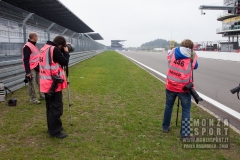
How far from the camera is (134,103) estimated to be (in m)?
6.29

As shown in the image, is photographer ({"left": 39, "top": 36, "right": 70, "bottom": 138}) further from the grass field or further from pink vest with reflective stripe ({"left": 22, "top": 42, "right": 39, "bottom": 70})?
pink vest with reflective stripe ({"left": 22, "top": 42, "right": 39, "bottom": 70})

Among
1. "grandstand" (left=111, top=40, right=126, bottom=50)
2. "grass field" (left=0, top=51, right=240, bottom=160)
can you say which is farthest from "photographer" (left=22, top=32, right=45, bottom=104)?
"grandstand" (left=111, top=40, right=126, bottom=50)

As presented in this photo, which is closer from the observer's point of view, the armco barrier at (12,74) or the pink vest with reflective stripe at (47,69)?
the pink vest with reflective stripe at (47,69)

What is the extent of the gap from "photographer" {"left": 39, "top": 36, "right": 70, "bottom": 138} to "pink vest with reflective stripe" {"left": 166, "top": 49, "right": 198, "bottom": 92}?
1951 mm

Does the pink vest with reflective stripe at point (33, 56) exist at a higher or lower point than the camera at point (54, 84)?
higher

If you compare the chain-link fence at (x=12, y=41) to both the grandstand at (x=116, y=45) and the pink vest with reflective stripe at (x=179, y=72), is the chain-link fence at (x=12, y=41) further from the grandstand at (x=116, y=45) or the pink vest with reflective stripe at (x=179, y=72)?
the grandstand at (x=116, y=45)

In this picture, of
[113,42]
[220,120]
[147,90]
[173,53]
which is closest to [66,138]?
[173,53]

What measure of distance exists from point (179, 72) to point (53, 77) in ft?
7.37

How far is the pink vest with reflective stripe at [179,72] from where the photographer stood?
3.93m

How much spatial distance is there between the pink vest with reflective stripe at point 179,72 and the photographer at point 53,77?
6.40 ft

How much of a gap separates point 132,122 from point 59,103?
1.65 meters

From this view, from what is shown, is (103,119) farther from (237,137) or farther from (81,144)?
(237,137)

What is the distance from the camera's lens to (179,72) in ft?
13.1

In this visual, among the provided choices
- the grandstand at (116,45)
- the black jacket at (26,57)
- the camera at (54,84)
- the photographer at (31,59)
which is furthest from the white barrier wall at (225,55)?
the grandstand at (116,45)
